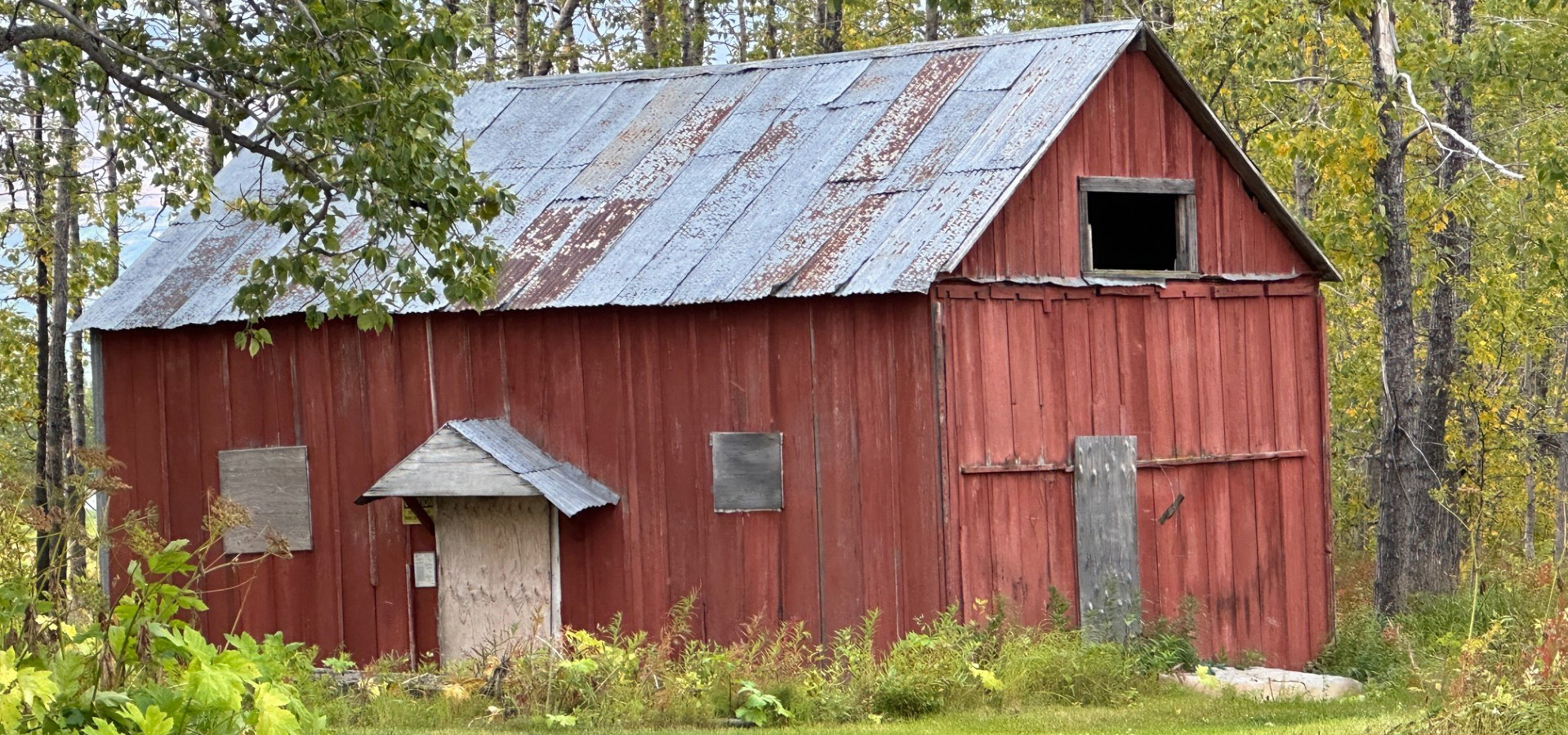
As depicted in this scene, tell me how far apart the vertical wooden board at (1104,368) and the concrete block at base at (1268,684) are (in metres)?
2.03

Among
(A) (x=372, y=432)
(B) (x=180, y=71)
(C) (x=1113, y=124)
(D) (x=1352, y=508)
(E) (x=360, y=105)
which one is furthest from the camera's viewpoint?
(D) (x=1352, y=508)

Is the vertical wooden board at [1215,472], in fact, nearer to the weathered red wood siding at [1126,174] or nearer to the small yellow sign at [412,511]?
the weathered red wood siding at [1126,174]

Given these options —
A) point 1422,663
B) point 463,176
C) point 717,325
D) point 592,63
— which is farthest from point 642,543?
point 592,63

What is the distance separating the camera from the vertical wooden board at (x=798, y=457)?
46.7ft

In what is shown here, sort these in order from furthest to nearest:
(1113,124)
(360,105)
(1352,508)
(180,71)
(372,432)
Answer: (1352,508) → (372,432) → (1113,124) → (180,71) → (360,105)

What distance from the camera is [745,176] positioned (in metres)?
15.7

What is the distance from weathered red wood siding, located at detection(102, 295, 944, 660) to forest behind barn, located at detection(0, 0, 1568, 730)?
0.86 meters

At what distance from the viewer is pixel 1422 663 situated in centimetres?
1431

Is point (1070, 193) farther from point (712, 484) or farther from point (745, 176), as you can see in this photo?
point (712, 484)

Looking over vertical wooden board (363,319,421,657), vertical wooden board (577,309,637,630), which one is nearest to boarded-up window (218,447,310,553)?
vertical wooden board (363,319,421,657)

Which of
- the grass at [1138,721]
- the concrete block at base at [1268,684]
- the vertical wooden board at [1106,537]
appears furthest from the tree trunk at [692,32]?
the grass at [1138,721]

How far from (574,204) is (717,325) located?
2.54 meters

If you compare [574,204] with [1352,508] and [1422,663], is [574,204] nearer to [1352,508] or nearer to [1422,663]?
[1422,663]

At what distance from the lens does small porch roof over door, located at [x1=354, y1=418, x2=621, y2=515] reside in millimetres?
14750
